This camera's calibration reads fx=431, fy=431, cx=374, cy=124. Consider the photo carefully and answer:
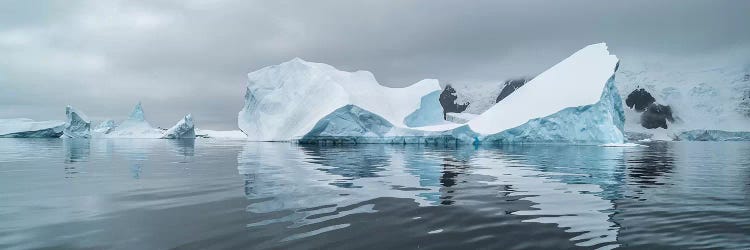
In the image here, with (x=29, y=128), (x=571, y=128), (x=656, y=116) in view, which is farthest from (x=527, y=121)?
A: (x=656, y=116)

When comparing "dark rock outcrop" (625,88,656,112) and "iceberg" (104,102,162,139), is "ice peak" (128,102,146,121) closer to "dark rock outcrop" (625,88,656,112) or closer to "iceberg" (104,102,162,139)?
"iceberg" (104,102,162,139)

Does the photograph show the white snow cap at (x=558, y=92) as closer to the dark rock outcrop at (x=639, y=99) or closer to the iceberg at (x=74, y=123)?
the iceberg at (x=74, y=123)

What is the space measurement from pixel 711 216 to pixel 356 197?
18.4 ft

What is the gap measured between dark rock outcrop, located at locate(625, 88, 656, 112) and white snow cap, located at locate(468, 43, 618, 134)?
12921 centimetres

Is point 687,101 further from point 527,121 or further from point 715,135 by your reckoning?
point 527,121

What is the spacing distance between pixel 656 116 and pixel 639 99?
14.3m

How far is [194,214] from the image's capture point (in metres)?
6.40

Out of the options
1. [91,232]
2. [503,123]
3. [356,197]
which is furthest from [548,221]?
[503,123]

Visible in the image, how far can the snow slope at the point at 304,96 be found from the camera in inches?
1662

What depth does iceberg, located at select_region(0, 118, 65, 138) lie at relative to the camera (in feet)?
242

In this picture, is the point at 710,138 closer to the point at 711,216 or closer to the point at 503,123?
the point at 503,123

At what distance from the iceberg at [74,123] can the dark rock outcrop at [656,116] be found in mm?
157957

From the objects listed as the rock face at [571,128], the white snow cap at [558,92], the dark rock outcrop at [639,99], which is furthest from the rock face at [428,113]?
the dark rock outcrop at [639,99]

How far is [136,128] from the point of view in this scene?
9031cm
